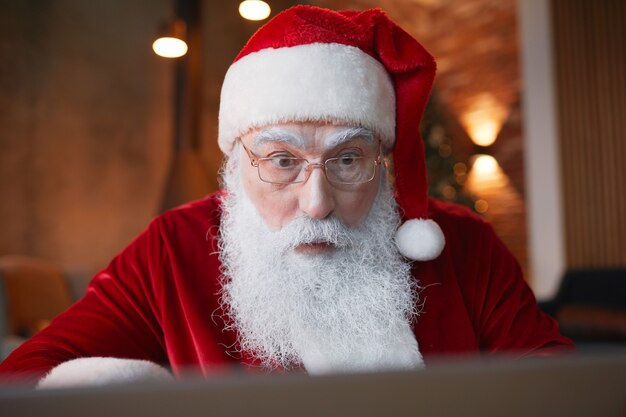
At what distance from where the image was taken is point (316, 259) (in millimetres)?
1309

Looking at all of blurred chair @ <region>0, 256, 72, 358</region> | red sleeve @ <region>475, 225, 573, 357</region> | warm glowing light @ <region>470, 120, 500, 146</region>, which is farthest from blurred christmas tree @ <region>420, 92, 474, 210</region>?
red sleeve @ <region>475, 225, 573, 357</region>

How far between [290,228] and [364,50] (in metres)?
0.44

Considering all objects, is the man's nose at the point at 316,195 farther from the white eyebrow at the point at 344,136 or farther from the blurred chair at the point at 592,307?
the blurred chair at the point at 592,307

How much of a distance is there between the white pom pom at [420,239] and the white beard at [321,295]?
0.05 m

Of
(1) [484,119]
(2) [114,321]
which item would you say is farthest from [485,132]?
(2) [114,321]

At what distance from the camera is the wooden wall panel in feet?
16.6

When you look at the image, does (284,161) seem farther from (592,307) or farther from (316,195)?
(592,307)

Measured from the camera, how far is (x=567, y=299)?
188 inches

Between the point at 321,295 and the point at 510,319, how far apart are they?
1.50 ft

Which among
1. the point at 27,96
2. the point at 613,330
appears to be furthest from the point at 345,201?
the point at 27,96

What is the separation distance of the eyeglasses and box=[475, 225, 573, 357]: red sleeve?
42 centimetres

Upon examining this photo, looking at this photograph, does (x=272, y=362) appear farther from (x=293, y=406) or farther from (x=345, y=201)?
(x=293, y=406)

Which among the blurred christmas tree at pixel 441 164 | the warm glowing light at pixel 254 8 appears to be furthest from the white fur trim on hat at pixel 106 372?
the blurred christmas tree at pixel 441 164

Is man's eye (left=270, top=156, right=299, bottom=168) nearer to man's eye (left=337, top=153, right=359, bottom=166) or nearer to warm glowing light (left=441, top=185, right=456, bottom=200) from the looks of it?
man's eye (left=337, top=153, right=359, bottom=166)
